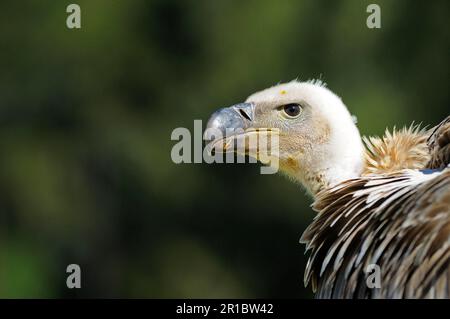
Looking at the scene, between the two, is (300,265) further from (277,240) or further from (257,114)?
(257,114)

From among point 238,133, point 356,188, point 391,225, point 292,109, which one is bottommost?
point 391,225

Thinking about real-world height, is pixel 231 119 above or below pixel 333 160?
above

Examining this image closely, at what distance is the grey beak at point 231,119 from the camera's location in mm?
4621

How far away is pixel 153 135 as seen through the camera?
11.7 meters

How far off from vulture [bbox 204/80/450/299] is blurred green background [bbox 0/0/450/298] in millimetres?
6395

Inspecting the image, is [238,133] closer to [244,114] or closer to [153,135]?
[244,114]

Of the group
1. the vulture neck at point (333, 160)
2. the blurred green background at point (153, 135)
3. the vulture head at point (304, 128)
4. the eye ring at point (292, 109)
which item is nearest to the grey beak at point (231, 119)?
the vulture head at point (304, 128)

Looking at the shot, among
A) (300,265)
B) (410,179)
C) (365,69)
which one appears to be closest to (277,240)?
(300,265)

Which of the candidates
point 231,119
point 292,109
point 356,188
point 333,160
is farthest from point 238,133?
point 356,188

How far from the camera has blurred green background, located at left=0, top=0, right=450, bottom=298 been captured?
Answer: 445 inches

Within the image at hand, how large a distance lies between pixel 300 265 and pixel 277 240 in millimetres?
406

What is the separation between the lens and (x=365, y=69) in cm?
1108

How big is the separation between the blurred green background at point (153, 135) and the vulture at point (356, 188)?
6395 millimetres

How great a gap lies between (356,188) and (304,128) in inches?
29.6
